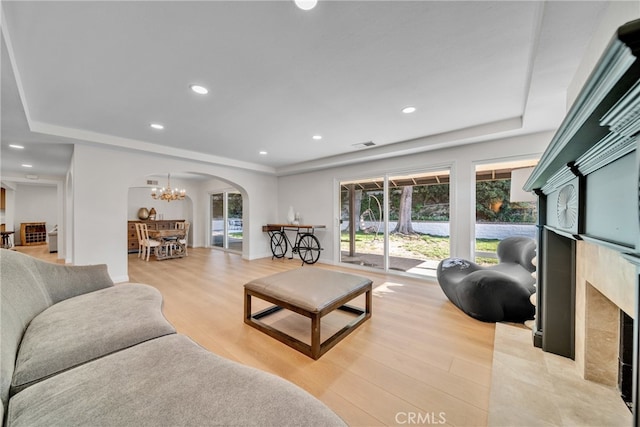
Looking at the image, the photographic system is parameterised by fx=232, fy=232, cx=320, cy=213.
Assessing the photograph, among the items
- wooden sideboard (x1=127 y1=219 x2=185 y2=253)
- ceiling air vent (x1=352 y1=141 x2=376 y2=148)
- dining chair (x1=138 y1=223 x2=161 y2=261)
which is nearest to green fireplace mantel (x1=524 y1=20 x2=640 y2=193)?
ceiling air vent (x1=352 y1=141 x2=376 y2=148)

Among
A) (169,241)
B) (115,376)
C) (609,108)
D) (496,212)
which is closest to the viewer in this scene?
(609,108)

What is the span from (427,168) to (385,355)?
3.16 m

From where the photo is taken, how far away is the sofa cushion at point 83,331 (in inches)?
42.1

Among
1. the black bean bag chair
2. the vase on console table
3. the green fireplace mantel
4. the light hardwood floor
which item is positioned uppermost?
the green fireplace mantel

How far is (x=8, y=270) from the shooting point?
4.62 feet

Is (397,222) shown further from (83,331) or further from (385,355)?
(83,331)

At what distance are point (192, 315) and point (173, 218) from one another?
678 centimetres

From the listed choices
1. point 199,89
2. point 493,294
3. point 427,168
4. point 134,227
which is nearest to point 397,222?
point 427,168

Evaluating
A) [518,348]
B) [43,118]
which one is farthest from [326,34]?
[43,118]

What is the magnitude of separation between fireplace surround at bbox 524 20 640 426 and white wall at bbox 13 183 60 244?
469 inches

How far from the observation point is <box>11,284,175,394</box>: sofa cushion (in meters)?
1.07

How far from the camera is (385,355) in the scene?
1.92 meters

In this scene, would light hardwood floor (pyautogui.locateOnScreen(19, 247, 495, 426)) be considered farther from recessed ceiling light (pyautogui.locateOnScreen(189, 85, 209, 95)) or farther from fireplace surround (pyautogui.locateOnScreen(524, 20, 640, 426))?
recessed ceiling light (pyautogui.locateOnScreen(189, 85, 209, 95))

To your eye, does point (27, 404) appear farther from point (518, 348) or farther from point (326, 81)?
point (518, 348)
